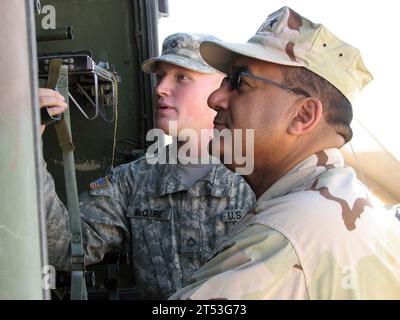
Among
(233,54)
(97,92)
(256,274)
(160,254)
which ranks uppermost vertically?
(233,54)

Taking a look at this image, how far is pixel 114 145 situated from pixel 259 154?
1555 mm

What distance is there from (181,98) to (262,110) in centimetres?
105

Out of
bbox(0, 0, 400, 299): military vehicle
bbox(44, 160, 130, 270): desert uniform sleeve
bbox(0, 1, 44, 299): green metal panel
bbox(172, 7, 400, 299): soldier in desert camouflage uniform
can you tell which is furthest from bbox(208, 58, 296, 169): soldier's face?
bbox(44, 160, 130, 270): desert uniform sleeve

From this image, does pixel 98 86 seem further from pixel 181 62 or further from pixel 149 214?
pixel 149 214

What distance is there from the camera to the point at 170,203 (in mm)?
2520

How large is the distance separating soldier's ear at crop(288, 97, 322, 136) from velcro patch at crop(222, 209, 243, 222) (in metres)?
0.97

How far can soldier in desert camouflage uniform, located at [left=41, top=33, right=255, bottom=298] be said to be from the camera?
240cm

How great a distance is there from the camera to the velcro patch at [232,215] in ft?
7.98

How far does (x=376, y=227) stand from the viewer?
125 cm

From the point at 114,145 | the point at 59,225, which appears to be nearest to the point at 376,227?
the point at 59,225

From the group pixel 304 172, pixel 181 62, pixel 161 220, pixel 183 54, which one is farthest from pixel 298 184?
pixel 183 54

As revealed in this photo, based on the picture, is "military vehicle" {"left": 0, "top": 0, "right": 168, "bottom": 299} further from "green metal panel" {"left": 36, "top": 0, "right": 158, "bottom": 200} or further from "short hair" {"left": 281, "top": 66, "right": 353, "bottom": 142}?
"short hair" {"left": 281, "top": 66, "right": 353, "bottom": 142}

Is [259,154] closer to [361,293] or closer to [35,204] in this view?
[361,293]
